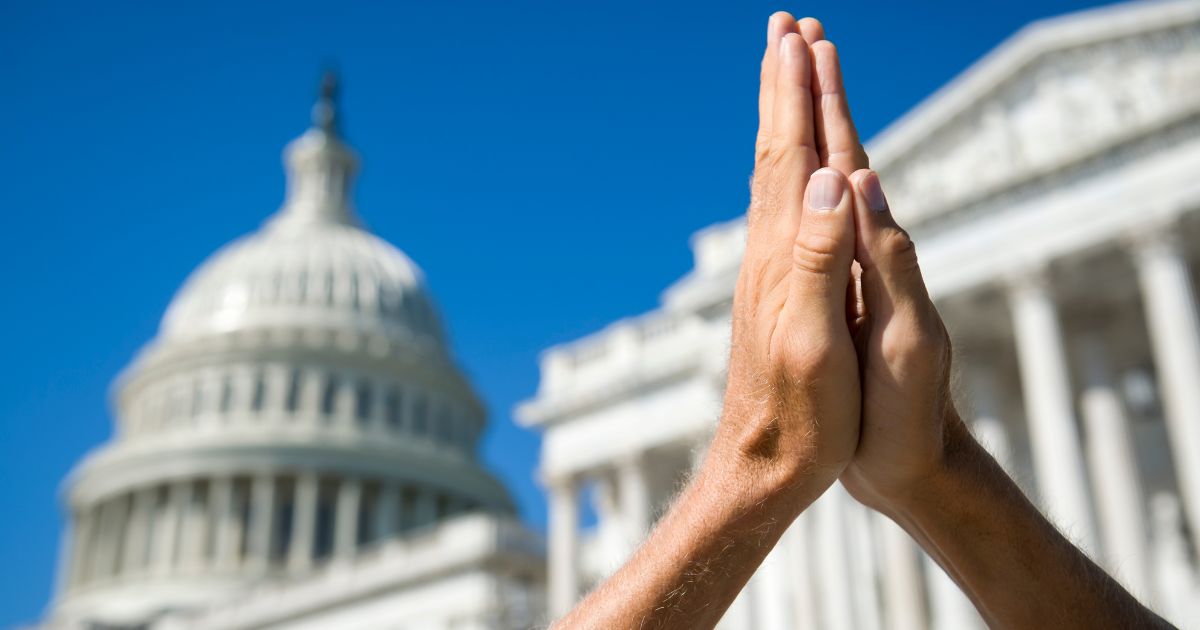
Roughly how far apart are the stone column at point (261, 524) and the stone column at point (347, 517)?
449cm

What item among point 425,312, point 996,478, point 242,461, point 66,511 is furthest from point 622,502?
point 66,511

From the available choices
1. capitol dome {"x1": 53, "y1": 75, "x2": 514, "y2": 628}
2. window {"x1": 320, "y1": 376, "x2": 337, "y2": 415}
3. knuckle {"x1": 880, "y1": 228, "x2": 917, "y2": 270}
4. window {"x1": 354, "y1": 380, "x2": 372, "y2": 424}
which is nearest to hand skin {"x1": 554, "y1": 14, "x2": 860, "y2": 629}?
knuckle {"x1": 880, "y1": 228, "x2": 917, "y2": 270}

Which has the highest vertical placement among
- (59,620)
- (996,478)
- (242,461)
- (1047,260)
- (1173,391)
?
(242,461)

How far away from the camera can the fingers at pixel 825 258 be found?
3539 millimetres

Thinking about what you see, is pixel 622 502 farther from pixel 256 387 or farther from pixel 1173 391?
pixel 256 387

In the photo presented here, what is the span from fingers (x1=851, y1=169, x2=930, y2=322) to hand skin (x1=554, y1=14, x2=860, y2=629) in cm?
7

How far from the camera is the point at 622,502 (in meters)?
44.2

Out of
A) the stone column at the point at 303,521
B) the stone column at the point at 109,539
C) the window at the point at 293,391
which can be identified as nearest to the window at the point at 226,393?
the window at the point at 293,391

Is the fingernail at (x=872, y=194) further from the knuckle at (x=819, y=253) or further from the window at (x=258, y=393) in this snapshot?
the window at (x=258, y=393)

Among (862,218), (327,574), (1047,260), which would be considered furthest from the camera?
(327,574)

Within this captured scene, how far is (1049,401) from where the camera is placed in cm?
3075

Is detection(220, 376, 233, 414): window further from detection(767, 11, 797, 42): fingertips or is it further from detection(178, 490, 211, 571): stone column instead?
detection(767, 11, 797, 42): fingertips

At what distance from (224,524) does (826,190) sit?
292 feet

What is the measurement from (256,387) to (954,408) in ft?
309
